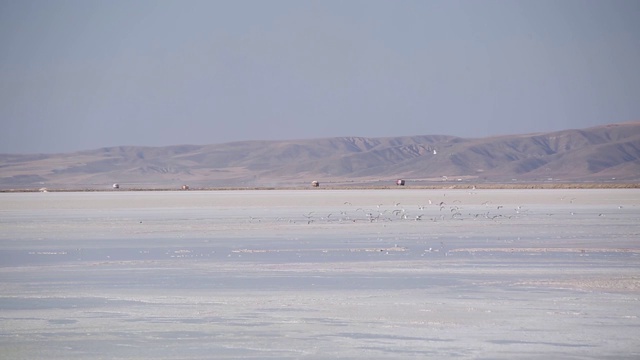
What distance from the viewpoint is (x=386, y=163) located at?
166 m

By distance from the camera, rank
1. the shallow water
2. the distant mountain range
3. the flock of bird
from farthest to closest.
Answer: the distant mountain range < the flock of bird < the shallow water

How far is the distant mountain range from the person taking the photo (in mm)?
140125

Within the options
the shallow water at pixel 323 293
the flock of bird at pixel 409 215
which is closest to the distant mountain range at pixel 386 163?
the flock of bird at pixel 409 215

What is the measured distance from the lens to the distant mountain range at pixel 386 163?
140 meters

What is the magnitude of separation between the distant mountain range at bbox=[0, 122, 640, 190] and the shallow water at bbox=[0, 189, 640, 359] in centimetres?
10824

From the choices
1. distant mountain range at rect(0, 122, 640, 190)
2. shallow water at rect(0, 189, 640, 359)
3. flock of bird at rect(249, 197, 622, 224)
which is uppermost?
distant mountain range at rect(0, 122, 640, 190)

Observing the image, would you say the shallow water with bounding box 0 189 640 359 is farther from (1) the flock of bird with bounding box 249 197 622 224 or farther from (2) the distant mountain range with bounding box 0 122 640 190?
(2) the distant mountain range with bounding box 0 122 640 190

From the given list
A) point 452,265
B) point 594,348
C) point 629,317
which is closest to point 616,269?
point 452,265

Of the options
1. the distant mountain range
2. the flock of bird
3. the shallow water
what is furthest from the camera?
the distant mountain range

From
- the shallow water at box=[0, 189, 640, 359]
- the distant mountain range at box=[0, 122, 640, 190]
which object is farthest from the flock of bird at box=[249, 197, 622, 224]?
the distant mountain range at box=[0, 122, 640, 190]

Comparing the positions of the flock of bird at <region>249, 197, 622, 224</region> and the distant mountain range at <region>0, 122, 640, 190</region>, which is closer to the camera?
the flock of bird at <region>249, 197, 622, 224</region>

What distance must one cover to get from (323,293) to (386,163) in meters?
154

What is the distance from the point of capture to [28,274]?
14.1 meters

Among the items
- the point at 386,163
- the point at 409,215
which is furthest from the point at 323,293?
the point at 386,163
